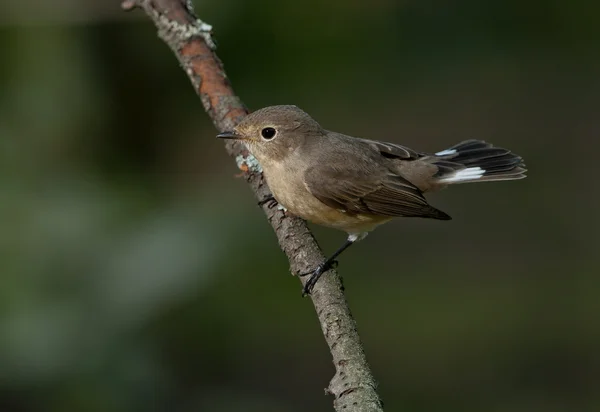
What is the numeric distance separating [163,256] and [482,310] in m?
2.69

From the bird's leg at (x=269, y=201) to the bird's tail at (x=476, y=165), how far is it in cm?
89

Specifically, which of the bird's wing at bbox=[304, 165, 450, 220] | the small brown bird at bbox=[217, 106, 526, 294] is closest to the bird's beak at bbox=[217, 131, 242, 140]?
the small brown bird at bbox=[217, 106, 526, 294]

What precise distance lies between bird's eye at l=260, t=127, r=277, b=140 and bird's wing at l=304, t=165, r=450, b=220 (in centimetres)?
22

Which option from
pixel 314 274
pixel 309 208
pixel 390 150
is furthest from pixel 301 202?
pixel 390 150

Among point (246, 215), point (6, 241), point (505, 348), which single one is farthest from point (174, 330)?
point (505, 348)

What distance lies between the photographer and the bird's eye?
3.42 metres

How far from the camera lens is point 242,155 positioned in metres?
3.58

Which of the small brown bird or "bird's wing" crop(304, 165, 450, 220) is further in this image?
"bird's wing" crop(304, 165, 450, 220)

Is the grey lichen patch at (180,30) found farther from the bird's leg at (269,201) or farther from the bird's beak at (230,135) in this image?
the bird's leg at (269,201)

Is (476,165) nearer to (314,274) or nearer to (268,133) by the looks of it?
→ (268,133)

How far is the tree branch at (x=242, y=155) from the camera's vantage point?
2467 mm

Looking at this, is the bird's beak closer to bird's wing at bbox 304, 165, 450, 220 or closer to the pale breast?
the pale breast

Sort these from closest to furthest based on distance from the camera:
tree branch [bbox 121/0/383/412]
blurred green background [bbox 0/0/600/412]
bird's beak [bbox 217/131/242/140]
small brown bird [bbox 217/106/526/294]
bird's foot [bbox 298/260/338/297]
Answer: tree branch [bbox 121/0/383/412], bird's foot [bbox 298/260/338/297], bird's beak [bbox 217/131/242/140], small brown bird [bbox 217/106/526/294], blurred green background [bbox 0/0/600/412]

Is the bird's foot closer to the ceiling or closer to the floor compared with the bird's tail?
closer to the floor
